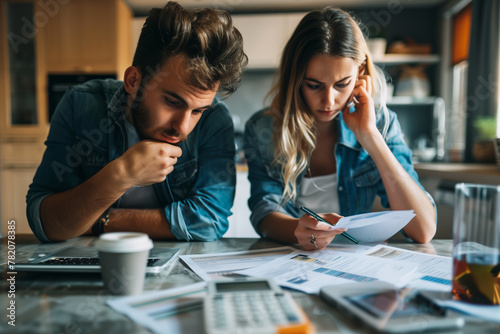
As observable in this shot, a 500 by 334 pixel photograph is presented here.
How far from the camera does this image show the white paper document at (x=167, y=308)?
490mm

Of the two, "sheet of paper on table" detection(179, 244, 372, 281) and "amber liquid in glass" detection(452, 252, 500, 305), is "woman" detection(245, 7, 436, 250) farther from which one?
"amber liquid in glass" detection(452, 252, 500, 305)

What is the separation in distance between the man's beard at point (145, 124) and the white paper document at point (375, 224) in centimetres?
51

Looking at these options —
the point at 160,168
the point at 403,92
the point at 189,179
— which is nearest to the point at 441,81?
the point at 403,92

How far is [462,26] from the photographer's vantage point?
3111 millimetres

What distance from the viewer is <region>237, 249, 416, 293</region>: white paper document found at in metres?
0.66

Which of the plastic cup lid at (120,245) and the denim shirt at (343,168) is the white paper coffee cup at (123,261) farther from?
the denim shirt at (343,168)

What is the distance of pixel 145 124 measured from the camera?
1.08m

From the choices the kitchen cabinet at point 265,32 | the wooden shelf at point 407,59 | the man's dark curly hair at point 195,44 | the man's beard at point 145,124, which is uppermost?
the kitchen cabinet at point 265,32

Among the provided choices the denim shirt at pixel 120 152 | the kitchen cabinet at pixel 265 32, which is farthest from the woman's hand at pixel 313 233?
the kitchen cabinet at pixel 265 32

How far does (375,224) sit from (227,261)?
0.35 metres

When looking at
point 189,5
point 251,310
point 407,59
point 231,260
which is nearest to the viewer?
point 251,310

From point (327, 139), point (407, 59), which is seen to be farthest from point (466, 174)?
point (407, 59)

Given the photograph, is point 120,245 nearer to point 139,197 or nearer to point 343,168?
point 139,197

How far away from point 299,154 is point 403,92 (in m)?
2.47
